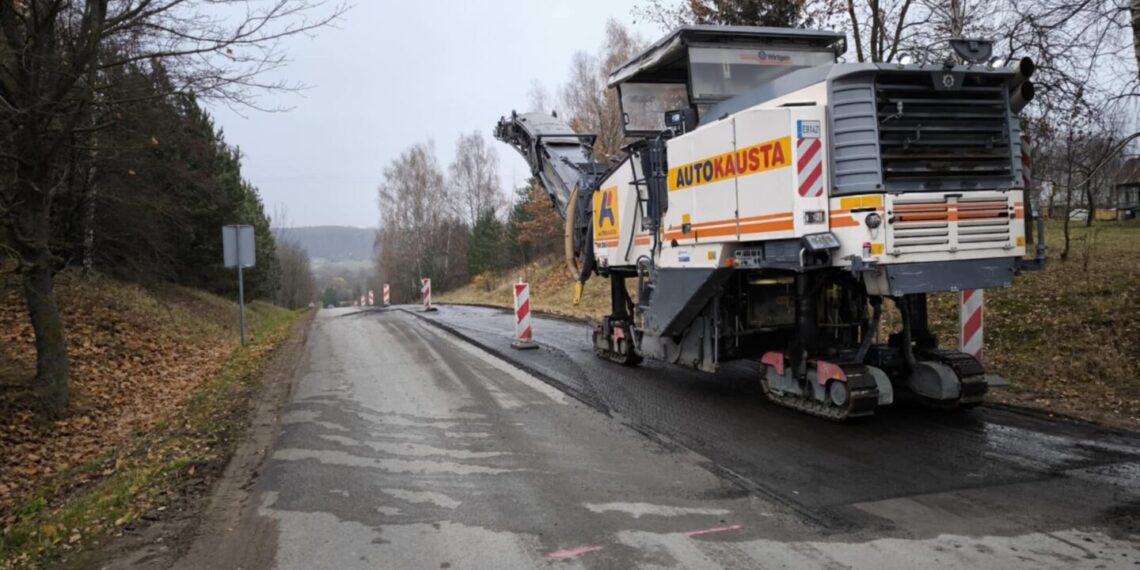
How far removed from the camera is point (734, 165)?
23.4 ft

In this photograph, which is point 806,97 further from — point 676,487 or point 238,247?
point 238,247

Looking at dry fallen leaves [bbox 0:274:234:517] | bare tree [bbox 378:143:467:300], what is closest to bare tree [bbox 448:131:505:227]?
bare tree [bbox 378:143:467:300]

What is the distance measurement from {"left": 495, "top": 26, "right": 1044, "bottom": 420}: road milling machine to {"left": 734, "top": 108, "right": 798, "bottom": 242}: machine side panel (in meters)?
0.02

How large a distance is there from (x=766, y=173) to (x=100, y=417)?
953cm

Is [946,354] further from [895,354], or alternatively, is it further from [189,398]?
[189,398]

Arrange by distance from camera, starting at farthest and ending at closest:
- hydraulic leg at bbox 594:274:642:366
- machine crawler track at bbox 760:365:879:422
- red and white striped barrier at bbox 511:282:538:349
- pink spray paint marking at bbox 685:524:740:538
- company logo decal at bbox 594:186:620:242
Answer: red and white striped barrier at bbox 511:282:538:349 → hydraulic leg at bbox 594:274:642:366 → company logo decal at bbox 594:186:620:242 → machine crawler track at bbox 760:365:879:422 → pink spray paint marking at bbox 685:524:740:538

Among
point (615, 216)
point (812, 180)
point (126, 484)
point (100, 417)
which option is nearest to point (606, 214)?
point (615, 216)

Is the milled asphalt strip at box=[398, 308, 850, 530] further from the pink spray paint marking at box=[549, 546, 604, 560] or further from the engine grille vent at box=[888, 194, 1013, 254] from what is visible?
the engine grille vent at box=[888, 194, 1013, 254]

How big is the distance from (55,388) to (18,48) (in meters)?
4.34

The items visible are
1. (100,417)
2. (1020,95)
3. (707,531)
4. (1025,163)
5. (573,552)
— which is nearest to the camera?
(573,552)

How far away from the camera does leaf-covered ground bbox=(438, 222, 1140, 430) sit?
748 cm

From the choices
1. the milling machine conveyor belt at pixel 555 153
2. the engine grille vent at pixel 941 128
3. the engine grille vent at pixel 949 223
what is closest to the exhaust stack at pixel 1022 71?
the engine grille vent at pixel 941 128

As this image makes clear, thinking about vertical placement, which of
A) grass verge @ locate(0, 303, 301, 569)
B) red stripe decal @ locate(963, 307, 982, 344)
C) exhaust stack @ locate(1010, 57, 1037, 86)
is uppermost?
exhaust stack @ locate(1010, 57, 1037, 86)

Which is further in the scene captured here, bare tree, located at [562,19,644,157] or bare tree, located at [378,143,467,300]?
bare tree, located at [378,143,467,300]
